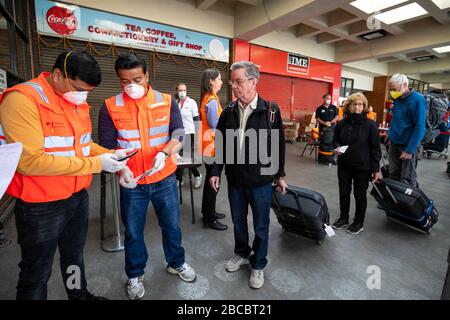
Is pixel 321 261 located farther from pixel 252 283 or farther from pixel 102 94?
pixel 102 94

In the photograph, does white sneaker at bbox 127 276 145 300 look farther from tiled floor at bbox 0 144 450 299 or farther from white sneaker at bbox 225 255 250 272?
white sneaker at bbox 225 255 250 272

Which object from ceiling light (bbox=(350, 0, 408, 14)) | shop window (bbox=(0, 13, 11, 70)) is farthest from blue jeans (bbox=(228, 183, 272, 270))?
ceiling light (bbox=(350, 0, 408, 14))

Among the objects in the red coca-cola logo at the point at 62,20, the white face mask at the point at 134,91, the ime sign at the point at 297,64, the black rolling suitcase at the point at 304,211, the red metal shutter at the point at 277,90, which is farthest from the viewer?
the ime sign at the point at 297,64

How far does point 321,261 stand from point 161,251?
1.36 metres

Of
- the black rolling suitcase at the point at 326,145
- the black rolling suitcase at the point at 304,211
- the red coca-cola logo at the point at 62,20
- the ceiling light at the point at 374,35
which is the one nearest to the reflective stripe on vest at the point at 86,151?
the black rolling suitcase at the point at 304,211

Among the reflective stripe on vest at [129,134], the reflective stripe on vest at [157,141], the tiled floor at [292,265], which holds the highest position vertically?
the reflective stripe on vest at [129,134]

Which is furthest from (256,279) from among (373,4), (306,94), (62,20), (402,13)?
(306,94)

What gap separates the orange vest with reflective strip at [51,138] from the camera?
988mm

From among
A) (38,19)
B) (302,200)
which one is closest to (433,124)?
(302,200)

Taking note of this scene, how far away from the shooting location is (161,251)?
2111mm

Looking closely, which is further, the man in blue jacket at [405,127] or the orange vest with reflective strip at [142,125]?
the man in blue jacket at [405,127]

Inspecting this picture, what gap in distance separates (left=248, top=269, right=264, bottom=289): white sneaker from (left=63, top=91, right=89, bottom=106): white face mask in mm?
1502

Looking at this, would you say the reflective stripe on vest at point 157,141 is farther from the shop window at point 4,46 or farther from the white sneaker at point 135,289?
the shop window at point 4,46

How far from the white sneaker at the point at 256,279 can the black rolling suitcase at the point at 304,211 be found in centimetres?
63
